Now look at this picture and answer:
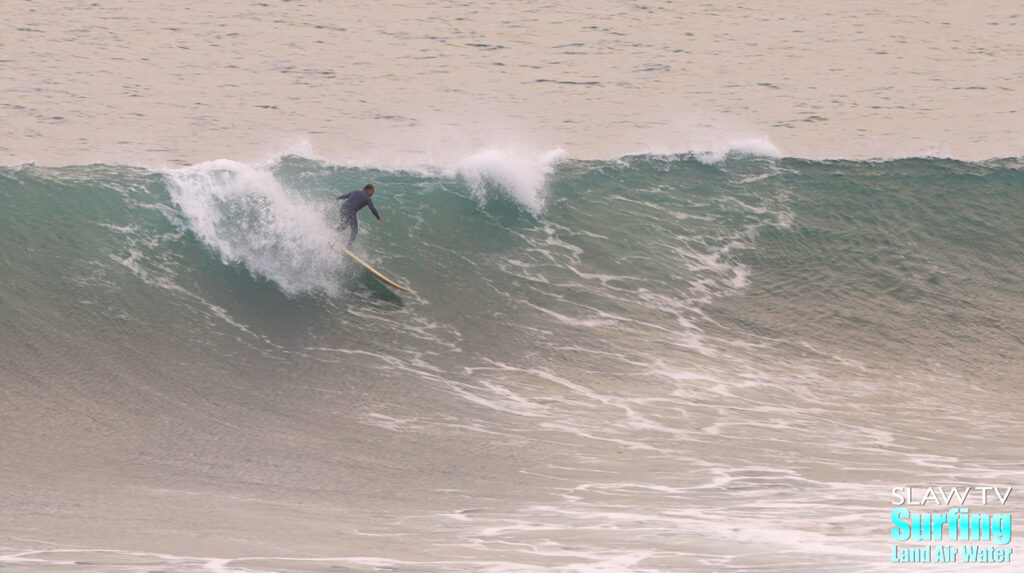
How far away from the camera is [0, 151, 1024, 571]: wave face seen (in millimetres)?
8047

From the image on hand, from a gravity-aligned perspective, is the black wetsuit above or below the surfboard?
above

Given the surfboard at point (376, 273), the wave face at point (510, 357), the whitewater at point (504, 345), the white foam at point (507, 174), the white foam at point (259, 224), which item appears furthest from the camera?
the white foam at point (507, 174)

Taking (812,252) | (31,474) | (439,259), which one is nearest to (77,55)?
(439,259)

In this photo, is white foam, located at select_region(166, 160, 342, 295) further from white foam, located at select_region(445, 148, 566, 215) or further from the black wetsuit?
white foam, located at select_region(445, 148, 566, 215)

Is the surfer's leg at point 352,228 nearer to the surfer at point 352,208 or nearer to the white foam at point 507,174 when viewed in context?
the surfer at point 352,208

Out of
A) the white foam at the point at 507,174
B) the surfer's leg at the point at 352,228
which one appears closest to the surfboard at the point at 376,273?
the surfer's leg at the point at 352,228

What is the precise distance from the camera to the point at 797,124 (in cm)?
2586

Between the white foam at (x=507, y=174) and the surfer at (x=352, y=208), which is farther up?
the white foam at (x=507, y=174)

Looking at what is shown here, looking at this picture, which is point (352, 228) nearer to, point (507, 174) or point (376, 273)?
point (376, 273)

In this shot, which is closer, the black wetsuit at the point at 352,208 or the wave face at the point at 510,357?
the wave face at the point at 510,357

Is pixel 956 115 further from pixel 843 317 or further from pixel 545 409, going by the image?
pixel 545 409

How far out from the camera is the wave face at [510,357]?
8.05 meters

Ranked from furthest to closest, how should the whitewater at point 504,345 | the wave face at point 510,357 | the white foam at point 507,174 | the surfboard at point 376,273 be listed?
the white foam at point 507,174
the surfboard at point 376,273
the wave face at point 510,357
the whitewater at point 504,345

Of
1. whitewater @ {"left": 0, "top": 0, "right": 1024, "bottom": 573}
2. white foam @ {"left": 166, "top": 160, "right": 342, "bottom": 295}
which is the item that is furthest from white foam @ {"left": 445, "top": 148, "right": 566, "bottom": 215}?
white foam @ {"left": 166, "top": 160, "right": 342, "bottom": 295}
